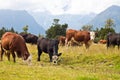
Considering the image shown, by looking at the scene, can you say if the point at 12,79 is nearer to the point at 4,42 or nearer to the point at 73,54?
the point at 4,42

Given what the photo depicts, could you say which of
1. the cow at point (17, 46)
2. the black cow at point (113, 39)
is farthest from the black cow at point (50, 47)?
the black cow at point (113, 39)

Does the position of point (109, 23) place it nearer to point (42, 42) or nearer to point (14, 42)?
point (42, 42)

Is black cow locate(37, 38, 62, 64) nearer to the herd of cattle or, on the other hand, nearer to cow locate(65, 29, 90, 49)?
the herd of cattle

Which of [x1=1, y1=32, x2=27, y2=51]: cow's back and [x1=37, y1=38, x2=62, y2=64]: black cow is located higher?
[x1=1, y1=32, x2=27, y2=51]: cow's back

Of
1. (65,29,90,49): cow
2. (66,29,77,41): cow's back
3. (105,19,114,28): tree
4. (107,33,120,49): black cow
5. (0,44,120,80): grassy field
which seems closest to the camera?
(0,44,120,80): grassy field

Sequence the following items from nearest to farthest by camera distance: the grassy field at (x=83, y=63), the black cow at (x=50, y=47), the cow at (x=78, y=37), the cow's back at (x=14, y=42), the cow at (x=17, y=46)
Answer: the grassy field at (x=83, y=63), the cow at (x=17, y=46), the cow's back at (x=14, y=42), the black cow at (x=50, y=47), the cow at (x=78, y=37)

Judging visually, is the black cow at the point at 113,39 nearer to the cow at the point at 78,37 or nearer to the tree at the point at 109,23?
the cow at the point at 78,37

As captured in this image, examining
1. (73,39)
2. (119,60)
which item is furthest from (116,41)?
(119,60)

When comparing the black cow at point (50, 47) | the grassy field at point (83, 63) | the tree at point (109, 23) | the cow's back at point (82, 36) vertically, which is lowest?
the grassy field at point (83, 63)

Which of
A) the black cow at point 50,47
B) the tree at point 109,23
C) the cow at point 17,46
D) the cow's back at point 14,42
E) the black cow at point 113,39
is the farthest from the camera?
the tree at point 109,23

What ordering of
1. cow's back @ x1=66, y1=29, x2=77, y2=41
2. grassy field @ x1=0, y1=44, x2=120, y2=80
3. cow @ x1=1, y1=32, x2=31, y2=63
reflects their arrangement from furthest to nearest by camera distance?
1. cow's back @ x1=66, y1=29, x2=77, y2=41
2. cow @ x1=1, y1=32, x2=31, y2=63
3. grassy field @ x1=0, y1=44, x2=120, y2=80

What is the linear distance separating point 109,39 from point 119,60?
7.35m

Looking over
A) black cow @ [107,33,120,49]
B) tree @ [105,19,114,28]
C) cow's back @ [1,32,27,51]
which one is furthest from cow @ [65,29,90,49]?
tree @ [105,19,114,28]

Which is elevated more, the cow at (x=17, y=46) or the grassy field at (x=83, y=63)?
the cow at (x=17, y=46)
